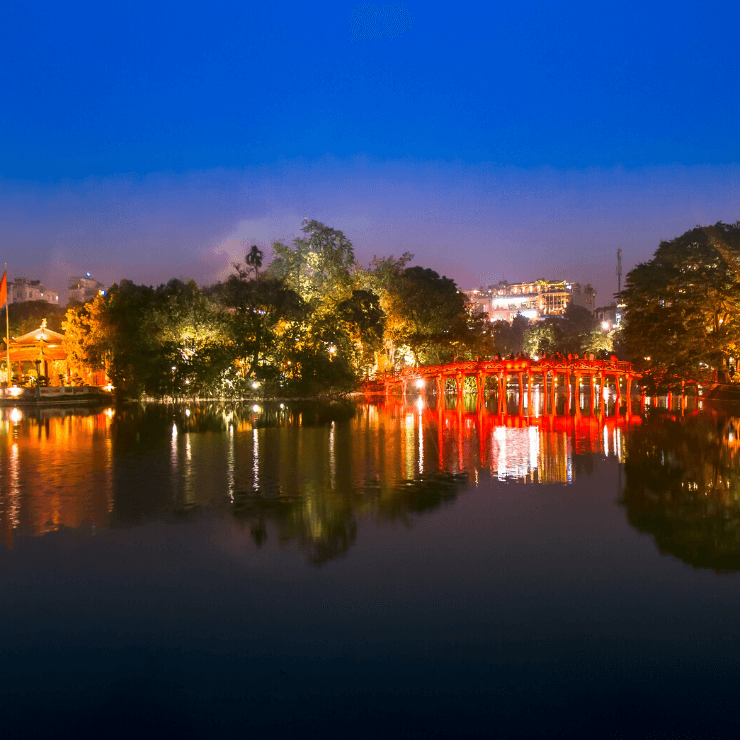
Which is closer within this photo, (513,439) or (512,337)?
(513,439)

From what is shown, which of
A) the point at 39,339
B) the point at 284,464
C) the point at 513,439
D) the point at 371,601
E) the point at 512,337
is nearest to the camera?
the point at 371,601

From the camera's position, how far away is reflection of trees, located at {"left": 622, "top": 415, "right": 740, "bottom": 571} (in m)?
10.0

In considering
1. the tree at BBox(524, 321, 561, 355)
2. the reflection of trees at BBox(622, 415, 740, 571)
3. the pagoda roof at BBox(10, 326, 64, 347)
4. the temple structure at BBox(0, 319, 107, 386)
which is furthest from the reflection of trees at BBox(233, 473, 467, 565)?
the tree at BBox(524, 321, 561, 355)

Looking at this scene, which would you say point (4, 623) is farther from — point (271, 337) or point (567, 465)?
point (271, 337)

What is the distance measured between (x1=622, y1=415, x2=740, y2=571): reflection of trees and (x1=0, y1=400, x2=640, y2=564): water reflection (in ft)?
4.40

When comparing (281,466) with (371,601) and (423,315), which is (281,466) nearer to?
(371,601)

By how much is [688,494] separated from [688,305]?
32956mm

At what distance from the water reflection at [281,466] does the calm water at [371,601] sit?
117 millimetres

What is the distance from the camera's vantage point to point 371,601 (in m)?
7.75

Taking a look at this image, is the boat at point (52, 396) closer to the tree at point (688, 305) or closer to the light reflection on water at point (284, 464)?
the light reflection on water at point (284, 464)

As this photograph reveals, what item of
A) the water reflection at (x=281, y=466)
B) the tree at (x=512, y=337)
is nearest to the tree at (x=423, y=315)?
the water reflection at (x=281, y=466)

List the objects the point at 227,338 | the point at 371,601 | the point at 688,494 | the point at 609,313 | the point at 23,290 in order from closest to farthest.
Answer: the point at 371,601 → the point at 688,494 → the point at 227,338 → the point at 23,290 → the point at 609,313

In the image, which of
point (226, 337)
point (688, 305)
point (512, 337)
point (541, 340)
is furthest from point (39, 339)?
point (512, 337)

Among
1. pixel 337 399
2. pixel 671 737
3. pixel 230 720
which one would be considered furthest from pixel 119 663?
pixel 337 399
